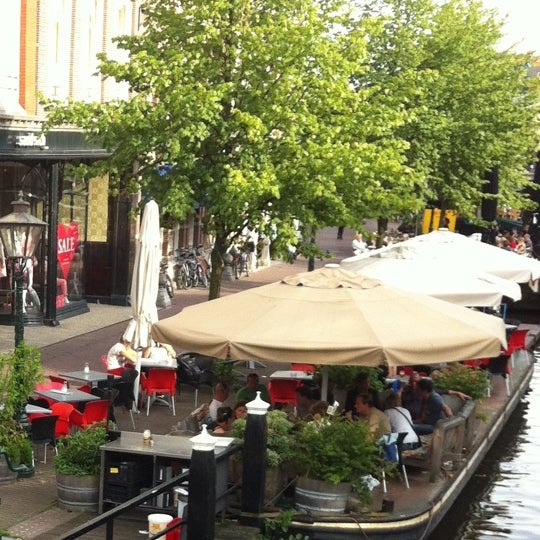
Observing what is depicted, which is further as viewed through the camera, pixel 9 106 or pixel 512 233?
pixel 512 233

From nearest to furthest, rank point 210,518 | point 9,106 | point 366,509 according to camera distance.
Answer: point 210,518, point 366,509, point 9,106

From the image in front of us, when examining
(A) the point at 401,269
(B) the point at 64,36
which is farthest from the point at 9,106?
(A) the point at 401,269

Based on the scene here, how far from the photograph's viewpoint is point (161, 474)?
13.0 meters

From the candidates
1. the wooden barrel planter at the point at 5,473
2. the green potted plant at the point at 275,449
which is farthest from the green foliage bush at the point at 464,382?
the wooden barrel planter at the point at 5,473

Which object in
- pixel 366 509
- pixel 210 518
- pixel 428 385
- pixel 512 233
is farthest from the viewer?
pixel 512 233

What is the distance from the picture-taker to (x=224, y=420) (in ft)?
47.5

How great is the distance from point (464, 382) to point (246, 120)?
20.2ft

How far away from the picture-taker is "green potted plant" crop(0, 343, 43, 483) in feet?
47.7

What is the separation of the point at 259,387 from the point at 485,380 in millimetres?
4595

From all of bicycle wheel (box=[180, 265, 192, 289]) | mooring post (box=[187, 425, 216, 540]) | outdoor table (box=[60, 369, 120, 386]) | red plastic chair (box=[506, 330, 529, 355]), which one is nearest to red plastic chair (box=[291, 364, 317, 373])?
outdoor table (box=[60, 369, 120, 386])

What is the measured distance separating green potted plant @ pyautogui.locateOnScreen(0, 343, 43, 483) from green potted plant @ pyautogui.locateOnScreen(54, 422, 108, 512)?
1286mm

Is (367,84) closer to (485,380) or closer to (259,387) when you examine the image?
(485,380)

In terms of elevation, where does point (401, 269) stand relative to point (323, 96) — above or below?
below

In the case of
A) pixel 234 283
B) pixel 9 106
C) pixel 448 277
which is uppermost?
pixel 9 106
